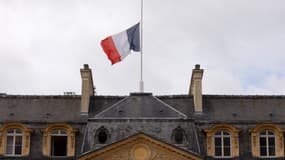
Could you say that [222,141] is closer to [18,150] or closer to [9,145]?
[18,150]

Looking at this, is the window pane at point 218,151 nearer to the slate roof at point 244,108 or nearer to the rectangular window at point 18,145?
the slate roof at point 244,108

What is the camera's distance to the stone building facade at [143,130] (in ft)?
196

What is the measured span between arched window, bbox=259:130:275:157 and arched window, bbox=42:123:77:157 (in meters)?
14.3

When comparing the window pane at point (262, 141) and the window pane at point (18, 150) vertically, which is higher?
the window pane at point (262, 141)

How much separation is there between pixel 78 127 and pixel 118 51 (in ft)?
23.3

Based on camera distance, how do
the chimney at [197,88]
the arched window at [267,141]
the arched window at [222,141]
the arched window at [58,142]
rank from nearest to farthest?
the arched window at [267,141], the arched window at [222,141], the arched window at [58,142], the chimney at [197,88]

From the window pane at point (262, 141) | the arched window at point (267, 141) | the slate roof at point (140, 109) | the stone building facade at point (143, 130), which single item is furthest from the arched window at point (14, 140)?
the window pane at point (262, 141)

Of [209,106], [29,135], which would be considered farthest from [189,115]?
[29,135]

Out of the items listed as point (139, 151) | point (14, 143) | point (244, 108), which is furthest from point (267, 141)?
point (14, 143)

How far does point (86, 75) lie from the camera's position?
65875 mm

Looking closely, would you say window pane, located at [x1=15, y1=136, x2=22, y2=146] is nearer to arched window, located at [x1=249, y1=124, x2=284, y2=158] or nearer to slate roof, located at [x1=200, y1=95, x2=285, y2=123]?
slate roof, located at [x1=200, y1=95, x2=285, y2=123]

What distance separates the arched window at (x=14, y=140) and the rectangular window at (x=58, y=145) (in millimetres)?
1915

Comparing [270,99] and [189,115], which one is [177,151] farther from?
[270,99]

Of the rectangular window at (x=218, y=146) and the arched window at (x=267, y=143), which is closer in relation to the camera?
the arched window at (x=267, y=143)
